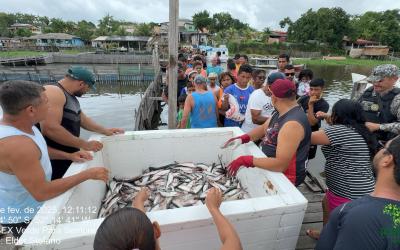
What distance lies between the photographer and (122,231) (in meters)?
1.11

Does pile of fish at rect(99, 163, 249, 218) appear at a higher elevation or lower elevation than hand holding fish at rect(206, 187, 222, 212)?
lower

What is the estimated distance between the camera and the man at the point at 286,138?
229 cm

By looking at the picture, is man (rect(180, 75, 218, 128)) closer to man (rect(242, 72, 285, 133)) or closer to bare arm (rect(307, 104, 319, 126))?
man (rect(242, 72, 285, 133))

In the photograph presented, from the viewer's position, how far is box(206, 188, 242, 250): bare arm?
1.53 metres

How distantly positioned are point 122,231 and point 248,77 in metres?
4.26

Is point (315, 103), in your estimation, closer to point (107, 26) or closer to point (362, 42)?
point (362, 42)

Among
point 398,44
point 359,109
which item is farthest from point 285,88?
point 398,44

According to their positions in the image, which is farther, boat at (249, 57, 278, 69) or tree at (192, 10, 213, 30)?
tree at (192, 10, 213, 30)

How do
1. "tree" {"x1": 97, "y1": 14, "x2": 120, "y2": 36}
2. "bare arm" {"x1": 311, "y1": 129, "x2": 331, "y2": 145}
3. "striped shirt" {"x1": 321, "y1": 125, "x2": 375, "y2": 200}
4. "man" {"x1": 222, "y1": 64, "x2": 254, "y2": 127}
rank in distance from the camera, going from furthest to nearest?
"tree" {"x1": 97, "y1": 14, "x2": 120, "y2": 36} → "man" {"x1": 222, "y1": 64, "x2": 254, "y2": 127} → "bare arm" {"x1": 311, "y1": 129, "x2": 331, "y2": 145} → "striped shirt" {"x1": 321, "y1": 125, "x2": 375, "y2": 200}

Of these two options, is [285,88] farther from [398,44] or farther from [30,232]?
[398,44]

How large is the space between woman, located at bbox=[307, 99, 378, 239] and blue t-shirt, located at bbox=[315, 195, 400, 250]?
127 centimetres

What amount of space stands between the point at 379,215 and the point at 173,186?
7.79 feet

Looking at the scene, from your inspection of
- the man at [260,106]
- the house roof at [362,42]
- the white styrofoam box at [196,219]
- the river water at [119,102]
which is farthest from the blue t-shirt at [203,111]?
the house roof at [362,42]

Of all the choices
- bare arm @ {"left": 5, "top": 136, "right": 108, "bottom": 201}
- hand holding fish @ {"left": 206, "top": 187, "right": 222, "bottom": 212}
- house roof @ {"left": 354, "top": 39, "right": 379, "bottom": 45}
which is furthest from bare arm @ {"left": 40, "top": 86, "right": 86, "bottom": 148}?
house roof @ {"left": 354, "top": 39, "right": 379, "bottom": 45}
